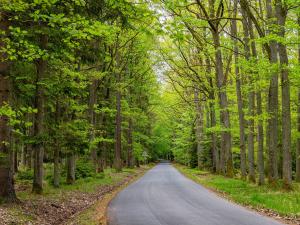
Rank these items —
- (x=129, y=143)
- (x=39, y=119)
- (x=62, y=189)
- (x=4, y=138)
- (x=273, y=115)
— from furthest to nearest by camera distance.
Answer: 1. (x=129, y=143)
2. (x=273, y=115)
3. (x=62, y=189)
4. (x=39, y=119)
5. (x=4, y=138)

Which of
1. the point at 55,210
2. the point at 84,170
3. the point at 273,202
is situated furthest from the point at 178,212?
the point at 84,170

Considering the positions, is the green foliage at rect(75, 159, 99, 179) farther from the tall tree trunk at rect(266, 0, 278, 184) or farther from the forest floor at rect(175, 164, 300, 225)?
Answer: the tall tree trunk at rect(266, 0, 278, 184)

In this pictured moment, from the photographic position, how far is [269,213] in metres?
13.3

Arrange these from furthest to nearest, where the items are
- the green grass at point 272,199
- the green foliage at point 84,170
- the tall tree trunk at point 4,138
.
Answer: the green foliage at point 84,170 → the green grass at point 272,199 → the tall tree trunk at point 4,138

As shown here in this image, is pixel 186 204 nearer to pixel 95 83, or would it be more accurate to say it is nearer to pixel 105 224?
pixel 105 224

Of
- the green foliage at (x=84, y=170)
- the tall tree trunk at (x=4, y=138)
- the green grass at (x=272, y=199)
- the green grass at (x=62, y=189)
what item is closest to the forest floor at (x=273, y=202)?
the green grass at (x=272, y=199)

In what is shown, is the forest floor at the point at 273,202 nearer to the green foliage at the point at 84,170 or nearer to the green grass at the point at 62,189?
the green grass at the point at 62,189

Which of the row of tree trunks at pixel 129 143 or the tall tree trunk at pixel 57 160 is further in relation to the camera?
the row of tree trunks at pixel 129 143

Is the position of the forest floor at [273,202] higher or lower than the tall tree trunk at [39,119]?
lower

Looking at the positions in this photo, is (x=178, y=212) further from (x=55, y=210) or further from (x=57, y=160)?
(x=57, y=160)

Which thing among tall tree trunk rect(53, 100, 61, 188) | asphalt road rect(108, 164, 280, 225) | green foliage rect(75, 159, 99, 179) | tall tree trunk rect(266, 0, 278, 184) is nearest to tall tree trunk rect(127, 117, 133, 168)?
green foliage rect(75, 159, 99, 179)

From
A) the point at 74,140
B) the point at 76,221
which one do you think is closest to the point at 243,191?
the point at 74,140

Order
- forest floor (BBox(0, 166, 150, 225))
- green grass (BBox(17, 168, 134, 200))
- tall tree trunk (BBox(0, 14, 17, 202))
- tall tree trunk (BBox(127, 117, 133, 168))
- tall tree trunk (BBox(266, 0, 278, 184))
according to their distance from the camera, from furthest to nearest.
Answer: tall tree trunk (BBox(127, 117, 133, 168)) → tall tree trunk (BBox(266, 0, 278, 184)) → green grass (BBox(17, 168, 134, 200)) → tall tree trunk (BBox(0, 14, 17, 202)) → forest floor (BBox(0, 166, 150, 225))

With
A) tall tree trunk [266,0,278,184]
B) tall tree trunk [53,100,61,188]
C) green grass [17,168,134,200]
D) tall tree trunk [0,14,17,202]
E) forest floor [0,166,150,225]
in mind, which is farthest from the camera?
tall tree trunk [266,0,278,184]
